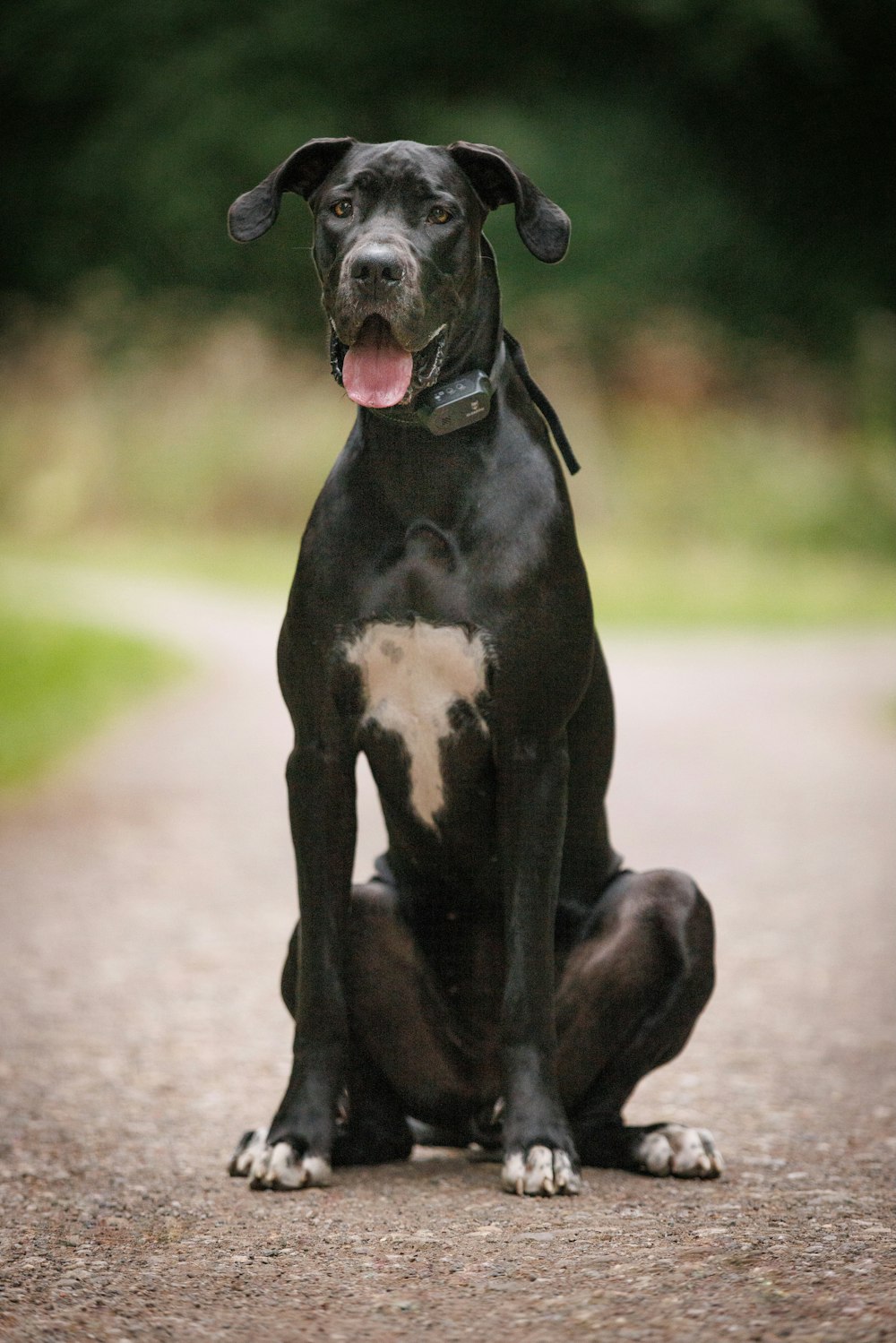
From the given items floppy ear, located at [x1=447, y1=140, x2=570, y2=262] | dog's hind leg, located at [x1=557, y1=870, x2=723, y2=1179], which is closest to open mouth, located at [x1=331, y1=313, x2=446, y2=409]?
floppy ear, located at [x1=447, y1=140, x2=570, y2=262]

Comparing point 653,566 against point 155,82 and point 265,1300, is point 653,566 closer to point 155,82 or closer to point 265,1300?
point 155,82

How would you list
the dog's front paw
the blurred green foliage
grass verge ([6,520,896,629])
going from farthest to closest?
grass verge ([6,520,896,629])
the blurred green foliage
the dog's front paw

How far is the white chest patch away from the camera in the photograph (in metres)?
3.51

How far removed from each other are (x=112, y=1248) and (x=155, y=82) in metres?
9.96

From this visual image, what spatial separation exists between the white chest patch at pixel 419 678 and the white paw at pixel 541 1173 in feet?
2.43

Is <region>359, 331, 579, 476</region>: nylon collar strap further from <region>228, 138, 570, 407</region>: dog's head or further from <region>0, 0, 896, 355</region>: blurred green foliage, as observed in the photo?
<region>0, 0, 896, 355</region>: blurred green foliage

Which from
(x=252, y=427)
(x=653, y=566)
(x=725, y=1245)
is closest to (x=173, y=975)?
(x=725, y=1245)

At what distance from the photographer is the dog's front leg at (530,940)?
3588mm

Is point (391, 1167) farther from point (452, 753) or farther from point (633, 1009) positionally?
point (452, 753)

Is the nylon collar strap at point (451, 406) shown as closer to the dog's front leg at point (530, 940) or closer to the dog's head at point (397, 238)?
the dog's head at point (397, 238)

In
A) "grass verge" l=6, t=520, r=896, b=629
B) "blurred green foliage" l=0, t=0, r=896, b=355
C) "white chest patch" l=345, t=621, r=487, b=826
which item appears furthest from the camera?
"grass verge" l=6, t=520, r=896, b=629

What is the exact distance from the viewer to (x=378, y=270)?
11.0 feet

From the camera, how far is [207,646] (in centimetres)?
1569

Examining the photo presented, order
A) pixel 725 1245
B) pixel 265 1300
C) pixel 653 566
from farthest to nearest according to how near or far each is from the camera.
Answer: pixel 653 566, pixel 725 1245, pixel 265 1300
